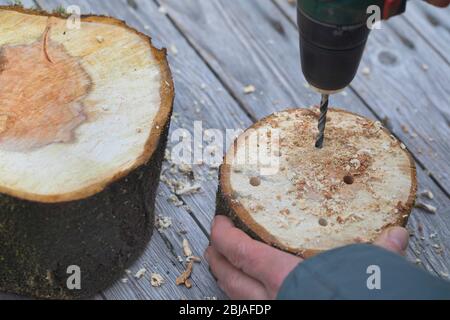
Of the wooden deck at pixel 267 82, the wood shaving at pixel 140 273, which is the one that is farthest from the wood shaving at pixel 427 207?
the wood shaving at pixel 140 273

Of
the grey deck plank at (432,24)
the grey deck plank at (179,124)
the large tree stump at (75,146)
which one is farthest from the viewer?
the grey deck plank at (432,24)

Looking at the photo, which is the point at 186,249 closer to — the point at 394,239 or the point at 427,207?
the point at 394,239

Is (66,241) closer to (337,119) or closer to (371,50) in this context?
(337,119)

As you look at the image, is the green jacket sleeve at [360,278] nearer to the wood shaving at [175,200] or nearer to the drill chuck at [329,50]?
the drill chuck at [329,50]

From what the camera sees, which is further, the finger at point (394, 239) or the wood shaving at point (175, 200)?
the wood shaving at point (175, 200)

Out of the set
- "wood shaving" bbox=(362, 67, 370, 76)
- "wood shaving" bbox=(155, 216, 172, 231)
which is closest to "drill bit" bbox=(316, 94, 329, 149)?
"wood shaving" bbox=(155, 216, 172, 231)
